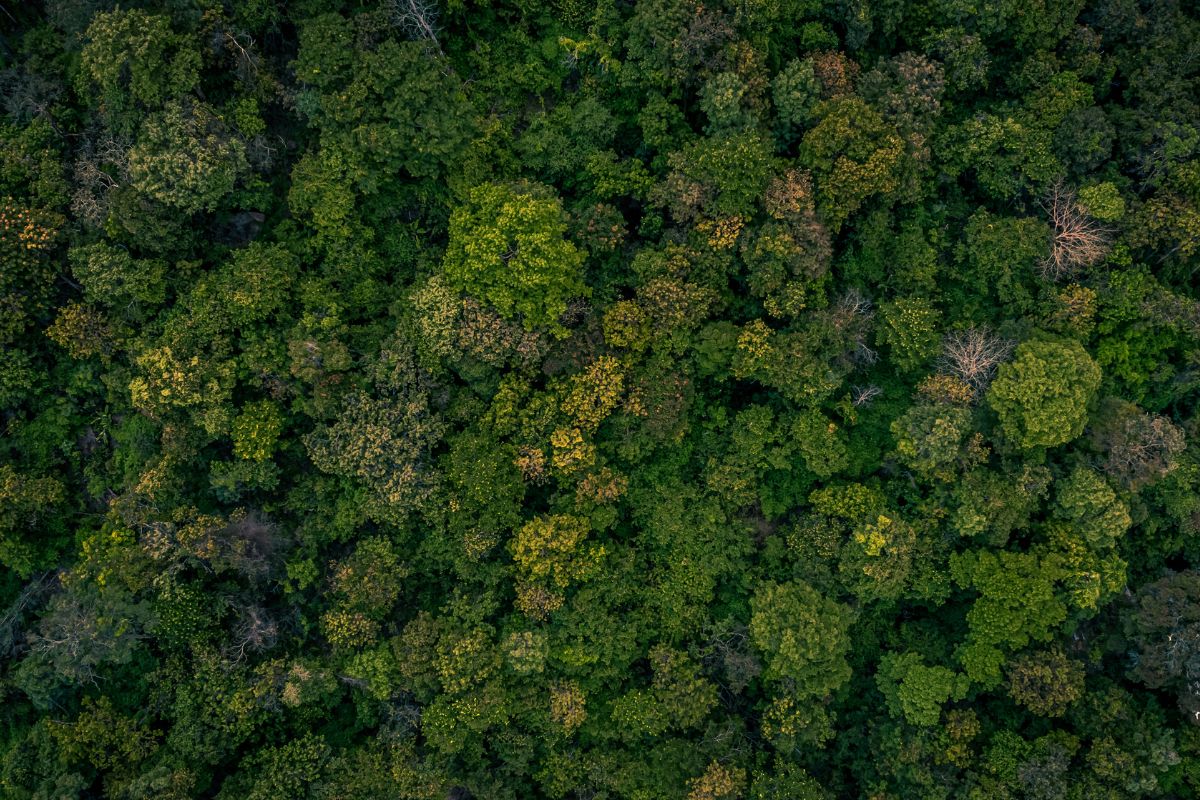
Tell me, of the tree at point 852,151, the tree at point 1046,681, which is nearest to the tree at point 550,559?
the tree at point 852,151

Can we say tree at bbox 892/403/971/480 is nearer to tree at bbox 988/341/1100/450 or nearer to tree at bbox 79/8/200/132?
tree at bbox 988/341/1100/450

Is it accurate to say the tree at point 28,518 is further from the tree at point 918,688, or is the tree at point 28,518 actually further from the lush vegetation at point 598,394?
the tree at point 918,688

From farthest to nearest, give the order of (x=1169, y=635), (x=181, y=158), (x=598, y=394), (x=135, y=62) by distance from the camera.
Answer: (x=598, y=394) → (x=1169, y=635) → (x=135, y=62) → (x=181, y=158)

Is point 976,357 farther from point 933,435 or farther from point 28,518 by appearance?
point 28,518

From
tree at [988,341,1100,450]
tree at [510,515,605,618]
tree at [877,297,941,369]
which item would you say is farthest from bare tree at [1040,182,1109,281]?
tree at [510,515,605,618]

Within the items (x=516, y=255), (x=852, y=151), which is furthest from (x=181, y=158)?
(x=852, y=151)
